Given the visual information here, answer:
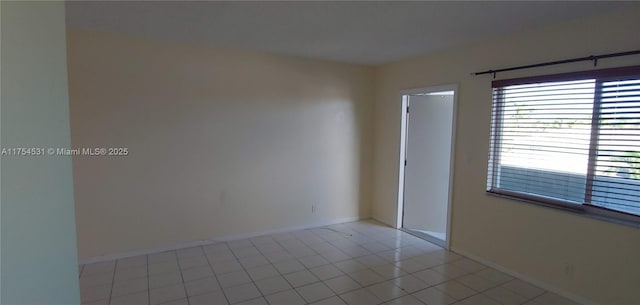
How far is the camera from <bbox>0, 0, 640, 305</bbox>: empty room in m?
2.54

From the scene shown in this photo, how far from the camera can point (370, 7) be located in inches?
95.0

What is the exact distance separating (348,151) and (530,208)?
238cm

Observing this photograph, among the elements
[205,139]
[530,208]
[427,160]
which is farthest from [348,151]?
[530,208]

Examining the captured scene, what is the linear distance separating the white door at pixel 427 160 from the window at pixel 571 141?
1.23 meters

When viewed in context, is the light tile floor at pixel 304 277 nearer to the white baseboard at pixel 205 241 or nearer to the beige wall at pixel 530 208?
the white baseboard at pixel 205 241

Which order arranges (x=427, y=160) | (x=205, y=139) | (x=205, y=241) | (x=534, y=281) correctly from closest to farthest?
(x=534, y=281) → (x=205, y=139) → (x=205, y=241) → (x=427, y=160)

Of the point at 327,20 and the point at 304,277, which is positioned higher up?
the point at 327,20

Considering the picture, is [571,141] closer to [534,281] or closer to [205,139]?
[534,281]

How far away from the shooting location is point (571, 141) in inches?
108

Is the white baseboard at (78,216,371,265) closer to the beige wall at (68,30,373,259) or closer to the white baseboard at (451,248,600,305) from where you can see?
the beige wall at (68,30,373,259)

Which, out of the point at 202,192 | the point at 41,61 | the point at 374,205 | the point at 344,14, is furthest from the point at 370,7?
the point at 374,205

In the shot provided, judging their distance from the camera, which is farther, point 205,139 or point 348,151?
point 348,151

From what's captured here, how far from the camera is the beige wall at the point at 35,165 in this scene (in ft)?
3.22

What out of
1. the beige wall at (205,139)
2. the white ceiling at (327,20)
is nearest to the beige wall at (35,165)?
the white ceiling at (327,20)
